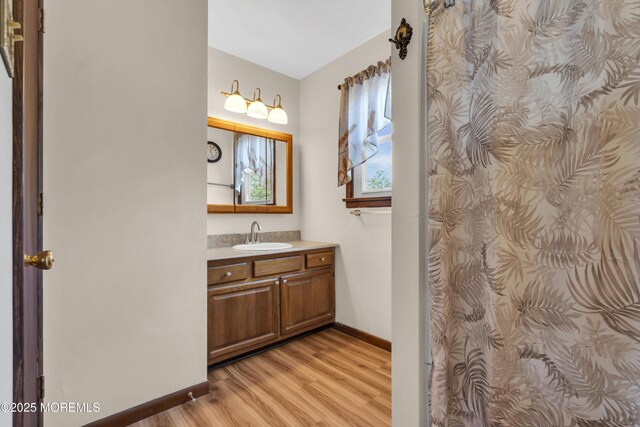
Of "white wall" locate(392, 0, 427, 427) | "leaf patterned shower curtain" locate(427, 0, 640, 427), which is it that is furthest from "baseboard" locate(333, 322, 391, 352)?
"leaf patterned shower curtain" locate(427, 0, 640, 427)

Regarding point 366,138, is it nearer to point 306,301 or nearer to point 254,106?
point 254,106

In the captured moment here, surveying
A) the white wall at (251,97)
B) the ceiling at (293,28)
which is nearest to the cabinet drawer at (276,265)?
the white wall at (251,97)

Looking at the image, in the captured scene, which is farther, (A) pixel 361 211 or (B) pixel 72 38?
(A) pixel 361 211

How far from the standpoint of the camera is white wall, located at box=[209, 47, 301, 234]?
2656 mm

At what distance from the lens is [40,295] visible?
1.08 metres

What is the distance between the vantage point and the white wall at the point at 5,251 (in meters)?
0.66

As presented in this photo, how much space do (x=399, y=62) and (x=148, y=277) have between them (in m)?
1.67

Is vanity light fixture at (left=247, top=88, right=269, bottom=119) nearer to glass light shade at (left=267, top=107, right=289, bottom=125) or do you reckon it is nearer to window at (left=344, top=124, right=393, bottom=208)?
glass light shade at (left=267, top=107, right=289, bottom=125)

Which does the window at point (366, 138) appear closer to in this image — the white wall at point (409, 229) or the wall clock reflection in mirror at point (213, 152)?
the wall clock reflection in mirror at point (213, 152)

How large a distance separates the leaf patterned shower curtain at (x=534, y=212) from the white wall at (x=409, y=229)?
0.06 meters

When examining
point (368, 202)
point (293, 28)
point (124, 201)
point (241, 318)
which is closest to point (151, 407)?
point (241, 318)

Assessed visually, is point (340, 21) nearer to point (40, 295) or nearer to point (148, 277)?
point (148, 277)

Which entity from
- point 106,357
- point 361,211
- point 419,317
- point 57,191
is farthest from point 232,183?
point 419,317

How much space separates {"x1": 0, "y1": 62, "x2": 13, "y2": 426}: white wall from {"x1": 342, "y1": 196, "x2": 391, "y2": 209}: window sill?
218 cm
